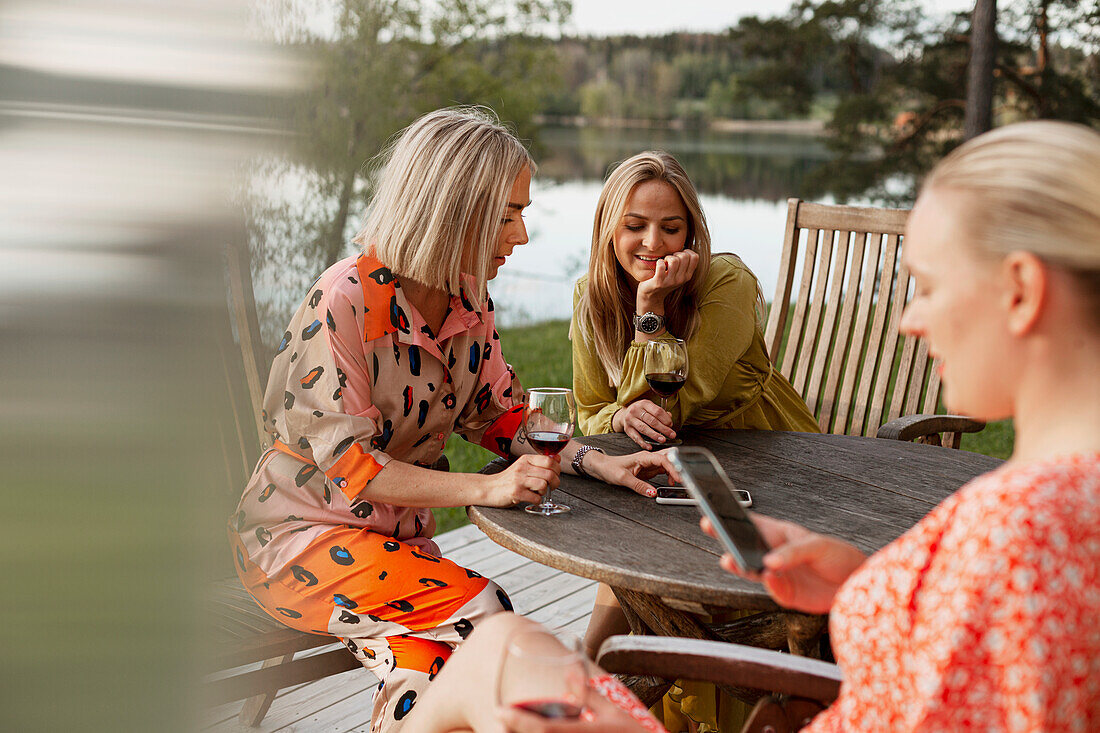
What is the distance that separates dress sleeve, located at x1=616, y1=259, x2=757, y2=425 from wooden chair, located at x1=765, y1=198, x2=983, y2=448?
65 centimetres

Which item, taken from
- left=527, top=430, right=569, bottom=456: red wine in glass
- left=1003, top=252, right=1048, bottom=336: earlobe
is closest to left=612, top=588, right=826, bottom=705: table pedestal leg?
left=527, top=430, right=569, bottom=456: red wine in glass

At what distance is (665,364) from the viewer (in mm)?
2131

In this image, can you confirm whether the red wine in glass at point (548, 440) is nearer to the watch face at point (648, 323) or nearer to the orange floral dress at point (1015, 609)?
the watch face at point (648, 323)

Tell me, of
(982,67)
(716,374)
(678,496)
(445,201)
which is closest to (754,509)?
(678,496)

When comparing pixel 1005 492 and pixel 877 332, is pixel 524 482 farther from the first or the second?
pixel 877 332

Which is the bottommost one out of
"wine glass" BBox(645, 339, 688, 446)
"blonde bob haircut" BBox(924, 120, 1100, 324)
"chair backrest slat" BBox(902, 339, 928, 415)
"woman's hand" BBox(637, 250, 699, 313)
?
"chair backrest slat" BBox(902, 339, 928, 415)

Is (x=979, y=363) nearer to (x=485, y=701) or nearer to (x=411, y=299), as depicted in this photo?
(x=485, y=701)

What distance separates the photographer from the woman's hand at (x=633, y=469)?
1926 millimetres

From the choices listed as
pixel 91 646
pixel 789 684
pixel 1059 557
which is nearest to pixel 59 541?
pixel 91 646

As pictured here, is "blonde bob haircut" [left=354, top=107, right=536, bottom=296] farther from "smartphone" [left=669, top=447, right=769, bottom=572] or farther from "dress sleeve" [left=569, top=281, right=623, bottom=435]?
"smartphone" [left=669, top=447, right=769, bottom=572]

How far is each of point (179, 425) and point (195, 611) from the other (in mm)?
86

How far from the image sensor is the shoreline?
27.2 feet

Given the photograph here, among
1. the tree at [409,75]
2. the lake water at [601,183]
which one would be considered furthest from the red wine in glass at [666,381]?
the lake water at [601,183]

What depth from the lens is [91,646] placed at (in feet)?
1.24
